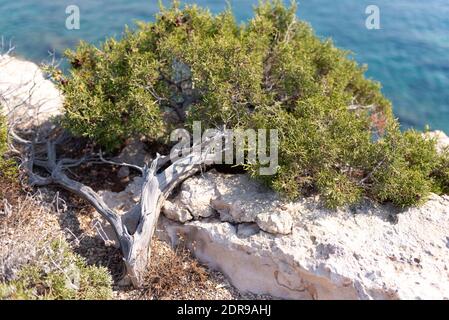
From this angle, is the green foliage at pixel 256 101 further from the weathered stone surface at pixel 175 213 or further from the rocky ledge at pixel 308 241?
the weathered stone surface at pixel 175 213

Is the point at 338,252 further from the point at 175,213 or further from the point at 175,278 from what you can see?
the point at 175,213

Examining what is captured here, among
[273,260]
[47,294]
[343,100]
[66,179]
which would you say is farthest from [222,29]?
[47,294]

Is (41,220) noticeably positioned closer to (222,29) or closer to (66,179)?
(66,179)

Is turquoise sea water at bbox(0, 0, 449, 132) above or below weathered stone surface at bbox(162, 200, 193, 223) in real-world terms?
above

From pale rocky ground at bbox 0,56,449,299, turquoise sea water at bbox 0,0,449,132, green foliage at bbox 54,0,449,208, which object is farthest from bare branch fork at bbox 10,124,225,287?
turquoise sea water at bbox 0,0,449,132

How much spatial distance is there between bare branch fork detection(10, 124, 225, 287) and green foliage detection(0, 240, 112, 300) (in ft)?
1.64

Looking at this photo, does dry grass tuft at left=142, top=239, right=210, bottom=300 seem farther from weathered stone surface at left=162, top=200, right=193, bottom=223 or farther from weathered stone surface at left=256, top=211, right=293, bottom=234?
weathered stone surface at left=256, top=211, right=293, bottom=234

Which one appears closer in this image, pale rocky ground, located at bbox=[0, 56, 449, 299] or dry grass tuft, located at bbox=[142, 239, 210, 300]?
pale rocky ground, located at bbox=[0, 56, 449, 299]

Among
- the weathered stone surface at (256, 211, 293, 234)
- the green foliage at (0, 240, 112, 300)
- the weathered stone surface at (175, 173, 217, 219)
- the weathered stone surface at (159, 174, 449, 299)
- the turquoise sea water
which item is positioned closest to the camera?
the green foliage at (0, 240, 112, 300)

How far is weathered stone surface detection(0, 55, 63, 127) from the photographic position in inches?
389

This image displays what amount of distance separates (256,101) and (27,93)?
6.45 metres

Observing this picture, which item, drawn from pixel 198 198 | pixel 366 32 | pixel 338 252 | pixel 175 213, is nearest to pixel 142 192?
pixel 175 213

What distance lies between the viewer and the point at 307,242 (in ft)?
22.2

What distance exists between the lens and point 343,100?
28.4ft
